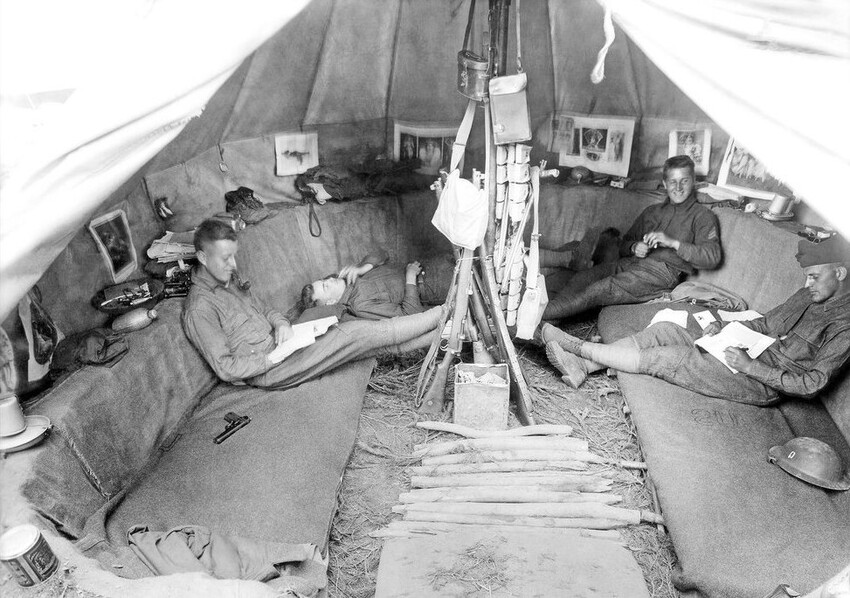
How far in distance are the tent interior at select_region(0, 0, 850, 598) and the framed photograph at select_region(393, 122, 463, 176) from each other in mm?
35

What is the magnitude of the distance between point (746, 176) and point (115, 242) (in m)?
4.77

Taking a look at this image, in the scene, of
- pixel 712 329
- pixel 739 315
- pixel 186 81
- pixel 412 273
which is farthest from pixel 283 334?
pixel 739 315

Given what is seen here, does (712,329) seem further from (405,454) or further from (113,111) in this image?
(113,111)

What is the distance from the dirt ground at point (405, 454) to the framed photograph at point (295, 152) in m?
2.03

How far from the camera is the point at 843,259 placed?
2959 millimetres

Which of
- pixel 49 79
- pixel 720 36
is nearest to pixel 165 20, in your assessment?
pixel 49 79

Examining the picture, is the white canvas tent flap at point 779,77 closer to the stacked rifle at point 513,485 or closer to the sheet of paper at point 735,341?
the stacked rifle at point 513,485

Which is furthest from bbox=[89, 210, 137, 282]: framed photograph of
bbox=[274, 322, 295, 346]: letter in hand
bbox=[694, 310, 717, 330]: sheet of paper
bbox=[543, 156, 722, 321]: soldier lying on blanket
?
bbox=[694, 310, 717, 330]: sheet of paper

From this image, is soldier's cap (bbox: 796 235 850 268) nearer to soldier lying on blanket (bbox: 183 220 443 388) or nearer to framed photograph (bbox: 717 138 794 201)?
framed photograph (bbox: 717 138 794 201)

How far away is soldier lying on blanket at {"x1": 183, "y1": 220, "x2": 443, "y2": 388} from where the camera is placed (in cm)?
314

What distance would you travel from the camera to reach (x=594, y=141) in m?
5.33

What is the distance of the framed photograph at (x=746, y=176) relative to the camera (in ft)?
13.7

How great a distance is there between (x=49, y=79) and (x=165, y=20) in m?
0.60

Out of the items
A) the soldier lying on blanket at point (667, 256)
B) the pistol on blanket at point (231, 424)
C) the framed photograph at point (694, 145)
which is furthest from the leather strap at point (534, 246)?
the framed photograph at point (694, 145)
